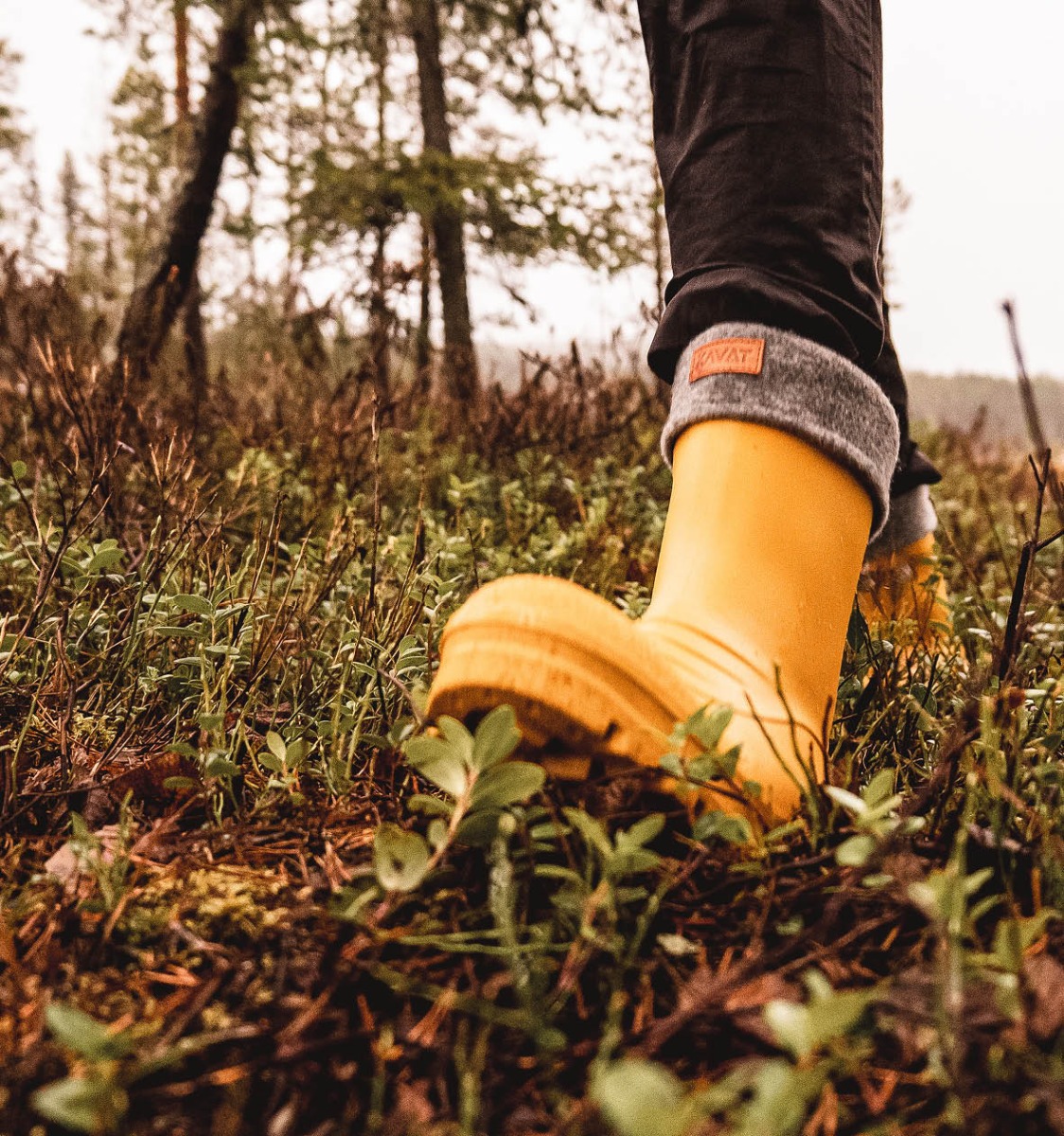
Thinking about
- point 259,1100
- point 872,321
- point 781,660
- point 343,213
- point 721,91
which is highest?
point 343,213

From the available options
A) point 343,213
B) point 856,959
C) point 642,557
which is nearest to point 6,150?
point 343,213

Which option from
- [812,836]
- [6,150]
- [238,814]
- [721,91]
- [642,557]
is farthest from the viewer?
[6,150]

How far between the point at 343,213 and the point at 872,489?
20.4 ft

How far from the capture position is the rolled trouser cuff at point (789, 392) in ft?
3.11

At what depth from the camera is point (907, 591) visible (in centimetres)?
158

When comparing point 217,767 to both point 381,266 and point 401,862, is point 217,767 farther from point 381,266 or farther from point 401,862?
point 381,266

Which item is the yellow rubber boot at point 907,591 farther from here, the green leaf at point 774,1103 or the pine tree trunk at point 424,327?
the pine tree trunk at point 424,327

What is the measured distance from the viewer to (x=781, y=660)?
925 mm

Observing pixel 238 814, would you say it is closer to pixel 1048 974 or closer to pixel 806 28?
pixel 1048 974

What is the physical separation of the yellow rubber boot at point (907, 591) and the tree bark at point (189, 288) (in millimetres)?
1569

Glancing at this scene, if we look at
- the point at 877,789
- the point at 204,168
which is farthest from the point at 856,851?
the point at 204,168

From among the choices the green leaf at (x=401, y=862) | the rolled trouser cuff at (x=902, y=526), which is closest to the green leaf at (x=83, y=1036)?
the green leaf at (x=401, y=862)

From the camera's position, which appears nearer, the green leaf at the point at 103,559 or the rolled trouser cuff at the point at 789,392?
the rolled trouser cuff at the point at 789,392

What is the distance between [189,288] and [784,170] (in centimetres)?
514
